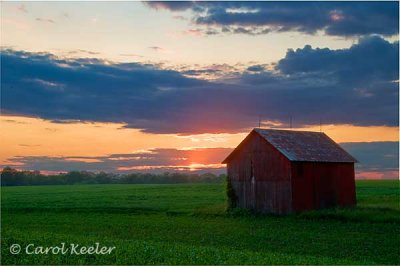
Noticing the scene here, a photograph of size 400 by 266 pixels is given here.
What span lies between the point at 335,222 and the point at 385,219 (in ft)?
12.1

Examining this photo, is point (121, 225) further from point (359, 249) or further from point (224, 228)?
point (359, 249)

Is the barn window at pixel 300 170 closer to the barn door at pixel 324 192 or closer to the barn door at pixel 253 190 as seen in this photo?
the barn door at pixel 324 192

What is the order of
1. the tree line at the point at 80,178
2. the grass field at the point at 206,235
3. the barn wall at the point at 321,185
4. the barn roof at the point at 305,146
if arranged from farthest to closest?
1. the tree line at the point at 80,178
2. the barn roof at the point at 305,146
3. the barn wall at the point at 321,185
4. the grass field at the point at 206,235

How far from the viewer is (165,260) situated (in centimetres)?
2023

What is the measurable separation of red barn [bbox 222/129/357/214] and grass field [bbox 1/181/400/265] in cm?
216

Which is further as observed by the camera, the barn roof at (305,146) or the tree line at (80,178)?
the tree line at (80,178)

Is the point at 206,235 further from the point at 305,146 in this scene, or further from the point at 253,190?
the point at 305,146

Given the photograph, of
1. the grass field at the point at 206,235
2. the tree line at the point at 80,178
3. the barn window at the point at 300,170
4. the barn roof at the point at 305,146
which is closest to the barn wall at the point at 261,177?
the barn roof at the point at 305,146

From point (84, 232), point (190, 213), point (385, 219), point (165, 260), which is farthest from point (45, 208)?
point (165, 260)

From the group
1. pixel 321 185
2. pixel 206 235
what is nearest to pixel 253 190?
pixel 321 185

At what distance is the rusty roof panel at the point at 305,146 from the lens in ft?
155

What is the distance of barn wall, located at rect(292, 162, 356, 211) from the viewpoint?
150 feet

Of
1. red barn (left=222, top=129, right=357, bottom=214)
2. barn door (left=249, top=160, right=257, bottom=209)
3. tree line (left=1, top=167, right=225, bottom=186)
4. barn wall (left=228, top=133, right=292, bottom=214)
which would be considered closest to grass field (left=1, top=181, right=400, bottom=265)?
barn door (left=249, top=160, right=257, bottom=209)

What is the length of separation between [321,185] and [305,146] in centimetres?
431
